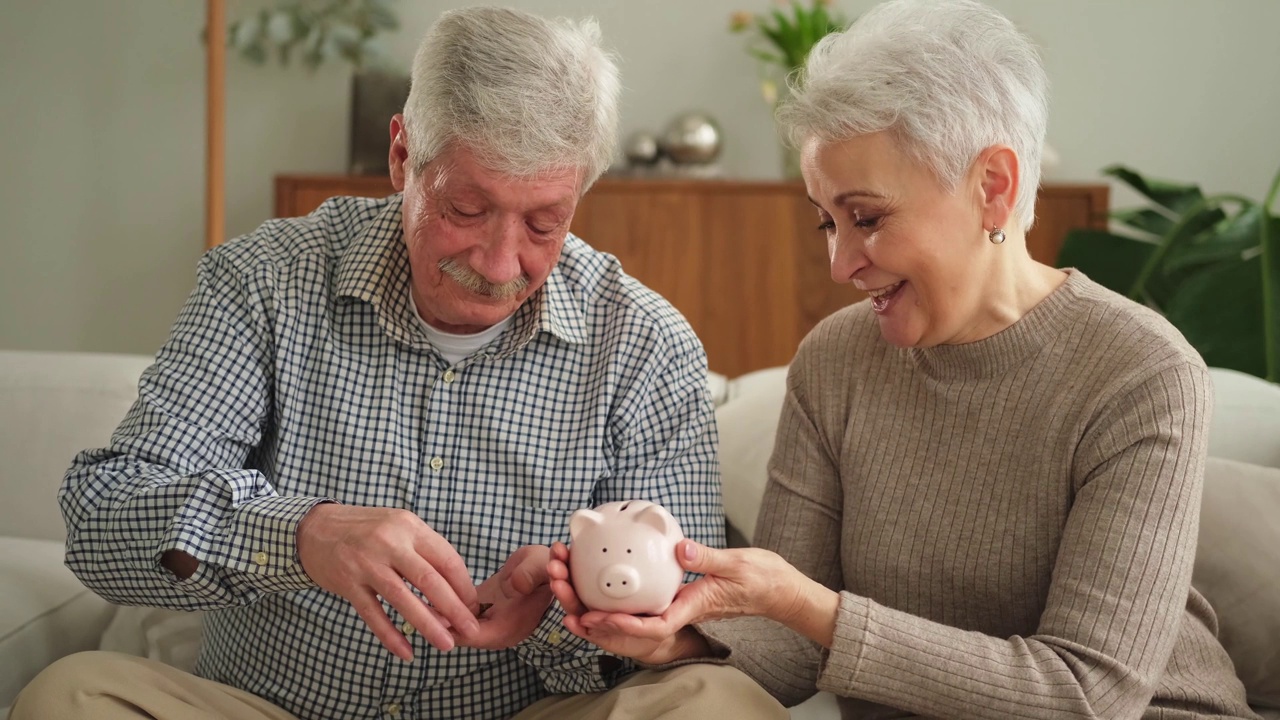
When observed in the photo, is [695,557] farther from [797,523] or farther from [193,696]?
[193,696]

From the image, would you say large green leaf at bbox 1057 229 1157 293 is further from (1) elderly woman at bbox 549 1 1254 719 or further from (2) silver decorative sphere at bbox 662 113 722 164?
(1) elderly woman at bbox 549 1 1254 719

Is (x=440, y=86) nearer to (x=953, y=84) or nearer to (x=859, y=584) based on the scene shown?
(x=953, y=84)

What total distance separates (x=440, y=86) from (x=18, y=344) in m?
3.42

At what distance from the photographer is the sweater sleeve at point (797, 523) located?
4.93 ft

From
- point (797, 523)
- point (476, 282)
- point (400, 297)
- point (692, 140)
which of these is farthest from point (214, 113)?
point (797, 523)

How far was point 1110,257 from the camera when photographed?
3061 millimetres

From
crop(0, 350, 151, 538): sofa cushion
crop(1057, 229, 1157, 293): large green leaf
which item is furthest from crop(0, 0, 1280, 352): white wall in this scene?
crop(0, 350, 151, 538): sofa cushion

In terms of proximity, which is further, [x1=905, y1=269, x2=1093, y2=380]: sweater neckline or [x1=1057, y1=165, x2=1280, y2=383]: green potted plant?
[x1=1057, y1=165, x2=1280, y2=383]: green potted plant

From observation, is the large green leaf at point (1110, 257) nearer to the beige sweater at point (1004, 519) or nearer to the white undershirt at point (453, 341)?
the beige sweater at point (1004, 519)

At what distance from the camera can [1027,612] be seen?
1425mm

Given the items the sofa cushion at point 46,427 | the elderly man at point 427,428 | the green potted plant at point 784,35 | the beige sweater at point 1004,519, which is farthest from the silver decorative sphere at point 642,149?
the beige sweater at point 1004,519

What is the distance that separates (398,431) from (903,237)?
0.67m

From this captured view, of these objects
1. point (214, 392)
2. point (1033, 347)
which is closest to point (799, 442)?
point (1033, 347)

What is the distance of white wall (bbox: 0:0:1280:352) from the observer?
12.2 ft
